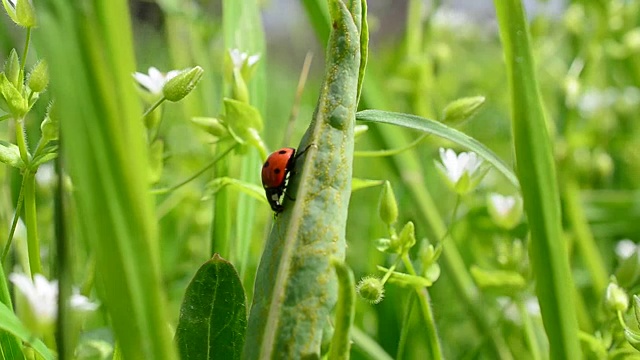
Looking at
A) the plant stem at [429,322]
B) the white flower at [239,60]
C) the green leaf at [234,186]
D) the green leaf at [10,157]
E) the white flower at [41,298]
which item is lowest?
the plant stem at [429,322]

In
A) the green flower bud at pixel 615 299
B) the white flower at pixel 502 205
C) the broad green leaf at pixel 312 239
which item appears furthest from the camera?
the white flower at pixel 502 205

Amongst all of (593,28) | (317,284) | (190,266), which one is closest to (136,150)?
(317,284)

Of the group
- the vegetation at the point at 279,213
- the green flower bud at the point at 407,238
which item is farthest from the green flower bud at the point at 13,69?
the green flower bud at the point at 407,238

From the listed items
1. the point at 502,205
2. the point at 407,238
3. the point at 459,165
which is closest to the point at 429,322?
the point at 407,238

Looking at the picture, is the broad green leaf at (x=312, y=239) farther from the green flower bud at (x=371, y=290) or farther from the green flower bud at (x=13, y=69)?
the green flower bud at (x=13, y=69)

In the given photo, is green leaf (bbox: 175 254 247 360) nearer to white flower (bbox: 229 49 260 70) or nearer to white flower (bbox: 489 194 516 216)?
white flower (bbox: 229 49 260 70)

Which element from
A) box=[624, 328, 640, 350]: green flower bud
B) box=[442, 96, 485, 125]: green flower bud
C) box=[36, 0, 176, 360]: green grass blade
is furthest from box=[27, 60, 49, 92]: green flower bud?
box=[624, 328, 640, 350]: green flower bud
